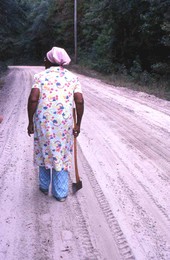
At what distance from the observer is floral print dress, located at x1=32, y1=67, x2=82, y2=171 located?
391 centimetres

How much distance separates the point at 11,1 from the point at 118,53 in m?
8.40

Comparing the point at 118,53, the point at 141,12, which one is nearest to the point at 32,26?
the point at 118,53

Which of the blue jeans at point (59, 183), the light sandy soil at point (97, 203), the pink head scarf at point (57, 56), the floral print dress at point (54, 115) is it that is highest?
the pink head scarf at point (57, 56)

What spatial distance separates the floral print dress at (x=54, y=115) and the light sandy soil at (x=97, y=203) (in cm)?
60

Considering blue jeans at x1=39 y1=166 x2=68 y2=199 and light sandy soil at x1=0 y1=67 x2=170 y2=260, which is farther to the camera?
blue jeans at x1=39 y1=166 x2=68 y2=199

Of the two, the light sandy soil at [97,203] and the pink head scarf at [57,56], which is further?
the pink head scarf at [57,56]

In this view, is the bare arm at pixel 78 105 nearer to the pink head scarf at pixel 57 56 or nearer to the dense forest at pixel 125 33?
the pink head scarf at pixel 57 56

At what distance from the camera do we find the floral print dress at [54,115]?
3.91m

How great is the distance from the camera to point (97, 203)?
163 inches

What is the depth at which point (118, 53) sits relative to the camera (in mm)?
24703

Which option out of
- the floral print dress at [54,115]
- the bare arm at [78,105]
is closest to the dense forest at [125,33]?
→ the bare arm at [78,105]

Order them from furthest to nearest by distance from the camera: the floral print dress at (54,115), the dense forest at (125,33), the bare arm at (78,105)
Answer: the dense forest at (125,33) < the bare arm at (78,105) < the floral print dress at (54,115)

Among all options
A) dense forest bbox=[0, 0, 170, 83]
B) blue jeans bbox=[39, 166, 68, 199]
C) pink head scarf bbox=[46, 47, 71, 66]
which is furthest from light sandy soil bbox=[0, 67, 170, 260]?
dense forest bbox=[0, 0, 170, 83]

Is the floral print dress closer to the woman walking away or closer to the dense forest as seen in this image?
the woman walking away
